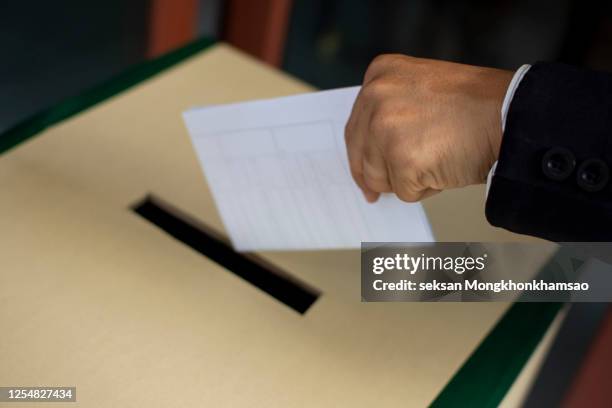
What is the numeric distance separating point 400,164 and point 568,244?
0.54 ft

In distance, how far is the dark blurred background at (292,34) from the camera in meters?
1.63

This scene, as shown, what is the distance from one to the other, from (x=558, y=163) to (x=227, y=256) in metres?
0.41

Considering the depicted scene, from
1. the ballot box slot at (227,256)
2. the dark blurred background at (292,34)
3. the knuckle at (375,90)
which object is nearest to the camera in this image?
the knuckle at (375,90)

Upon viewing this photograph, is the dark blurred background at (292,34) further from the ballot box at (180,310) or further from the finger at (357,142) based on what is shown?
the finger at (357,142)

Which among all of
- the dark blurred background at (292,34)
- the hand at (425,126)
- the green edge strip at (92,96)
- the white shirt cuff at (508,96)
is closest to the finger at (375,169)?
the hand at (425,126)

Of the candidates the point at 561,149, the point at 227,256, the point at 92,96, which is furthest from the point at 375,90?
the point at 92,96

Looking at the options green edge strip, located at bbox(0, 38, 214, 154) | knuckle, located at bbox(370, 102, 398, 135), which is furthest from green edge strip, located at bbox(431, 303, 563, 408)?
green edge strip, located at bbox(0, 38, 214, 154)

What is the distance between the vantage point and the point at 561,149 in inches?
21.8

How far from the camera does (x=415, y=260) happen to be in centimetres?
74

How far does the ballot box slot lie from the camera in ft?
2.55

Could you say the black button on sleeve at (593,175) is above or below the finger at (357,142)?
above

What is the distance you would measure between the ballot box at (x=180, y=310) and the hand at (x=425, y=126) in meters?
0.16

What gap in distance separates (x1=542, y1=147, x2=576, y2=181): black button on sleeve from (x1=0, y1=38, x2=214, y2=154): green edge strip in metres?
0.63

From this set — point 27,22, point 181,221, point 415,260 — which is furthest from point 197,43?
point 27,22
